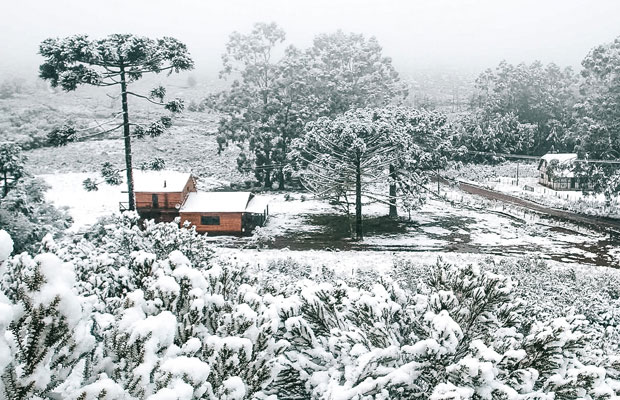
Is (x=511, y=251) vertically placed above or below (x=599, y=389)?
below

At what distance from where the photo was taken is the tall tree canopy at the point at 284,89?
136 feet

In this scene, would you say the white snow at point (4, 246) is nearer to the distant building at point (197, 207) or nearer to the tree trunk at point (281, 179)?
the distant building at point (197, 207)

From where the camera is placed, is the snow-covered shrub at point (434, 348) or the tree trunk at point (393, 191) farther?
the tree trunk at point (393, 191)

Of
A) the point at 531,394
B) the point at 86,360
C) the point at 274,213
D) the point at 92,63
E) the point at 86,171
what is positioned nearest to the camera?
the point at 86,360

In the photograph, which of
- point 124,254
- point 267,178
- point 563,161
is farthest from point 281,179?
point 124,254

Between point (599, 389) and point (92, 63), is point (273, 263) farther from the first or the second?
point (599, 389)

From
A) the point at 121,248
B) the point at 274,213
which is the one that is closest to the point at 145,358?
the point at 121,248

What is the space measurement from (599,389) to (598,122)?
40.0 metres

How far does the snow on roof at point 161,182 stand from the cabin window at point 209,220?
89.8 inches

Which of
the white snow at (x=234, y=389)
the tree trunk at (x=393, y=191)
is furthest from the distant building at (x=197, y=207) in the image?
the white snow at (x=234, y=389)

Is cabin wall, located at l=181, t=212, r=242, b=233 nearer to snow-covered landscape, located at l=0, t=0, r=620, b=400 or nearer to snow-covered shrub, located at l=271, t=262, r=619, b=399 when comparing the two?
snow-covered landscape, located at l=0, t=0, r=620, b=400

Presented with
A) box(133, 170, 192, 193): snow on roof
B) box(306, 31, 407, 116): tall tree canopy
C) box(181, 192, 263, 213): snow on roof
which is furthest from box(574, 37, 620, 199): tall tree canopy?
box(133, 170, 192, 193): snow on roof

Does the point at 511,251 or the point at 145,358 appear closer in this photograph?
the point at 145,358

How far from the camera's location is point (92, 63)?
16656mm
